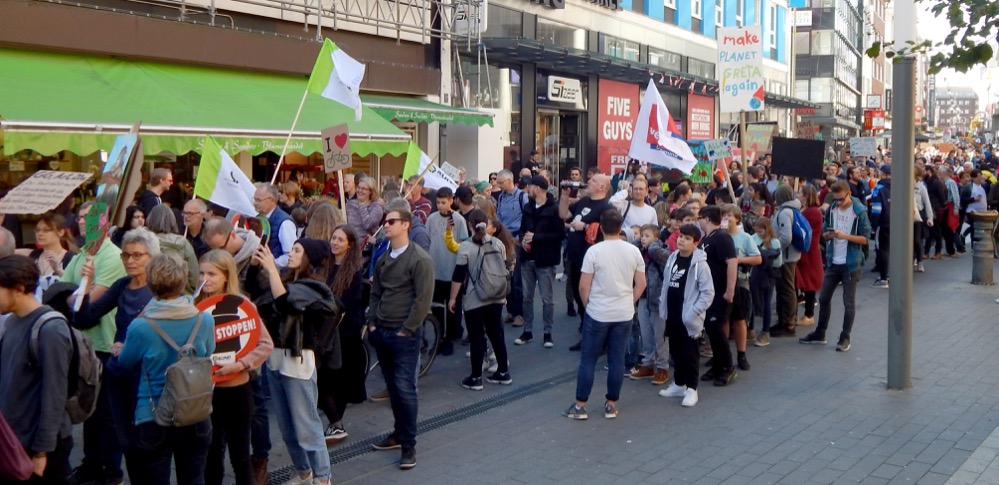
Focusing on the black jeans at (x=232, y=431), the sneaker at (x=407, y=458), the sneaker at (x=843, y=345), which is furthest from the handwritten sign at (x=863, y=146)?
the black jeans at (x=232, y=431)

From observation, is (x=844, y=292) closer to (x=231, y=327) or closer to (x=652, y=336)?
(x=652, y=336)

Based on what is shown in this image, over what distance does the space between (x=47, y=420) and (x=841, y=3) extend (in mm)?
60774

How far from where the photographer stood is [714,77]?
34.7 m

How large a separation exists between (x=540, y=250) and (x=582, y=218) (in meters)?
0.73

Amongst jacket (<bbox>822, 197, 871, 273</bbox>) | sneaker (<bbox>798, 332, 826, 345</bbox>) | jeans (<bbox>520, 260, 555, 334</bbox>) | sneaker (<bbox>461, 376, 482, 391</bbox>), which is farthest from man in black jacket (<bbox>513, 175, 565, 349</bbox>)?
jacket (<bbox>822, 197, 871, 273</bbox>)

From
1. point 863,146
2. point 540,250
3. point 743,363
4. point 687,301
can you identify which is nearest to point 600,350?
point 687,301

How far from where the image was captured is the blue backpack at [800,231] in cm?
1107

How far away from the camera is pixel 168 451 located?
5055 mm

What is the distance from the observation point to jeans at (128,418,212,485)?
4980mm

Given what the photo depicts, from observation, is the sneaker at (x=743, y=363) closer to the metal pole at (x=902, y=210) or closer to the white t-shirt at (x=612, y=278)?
the metal pole at (x=902, y=210)

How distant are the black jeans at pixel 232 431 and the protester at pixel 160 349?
51 cm

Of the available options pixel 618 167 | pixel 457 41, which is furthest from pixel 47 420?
pixel 618 167

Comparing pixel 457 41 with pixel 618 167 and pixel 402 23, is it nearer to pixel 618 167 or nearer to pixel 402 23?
pixel 402 23

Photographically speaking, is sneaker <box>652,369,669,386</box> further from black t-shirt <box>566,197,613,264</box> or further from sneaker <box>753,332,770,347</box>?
sneaker <box>753,332,770,347</box>
